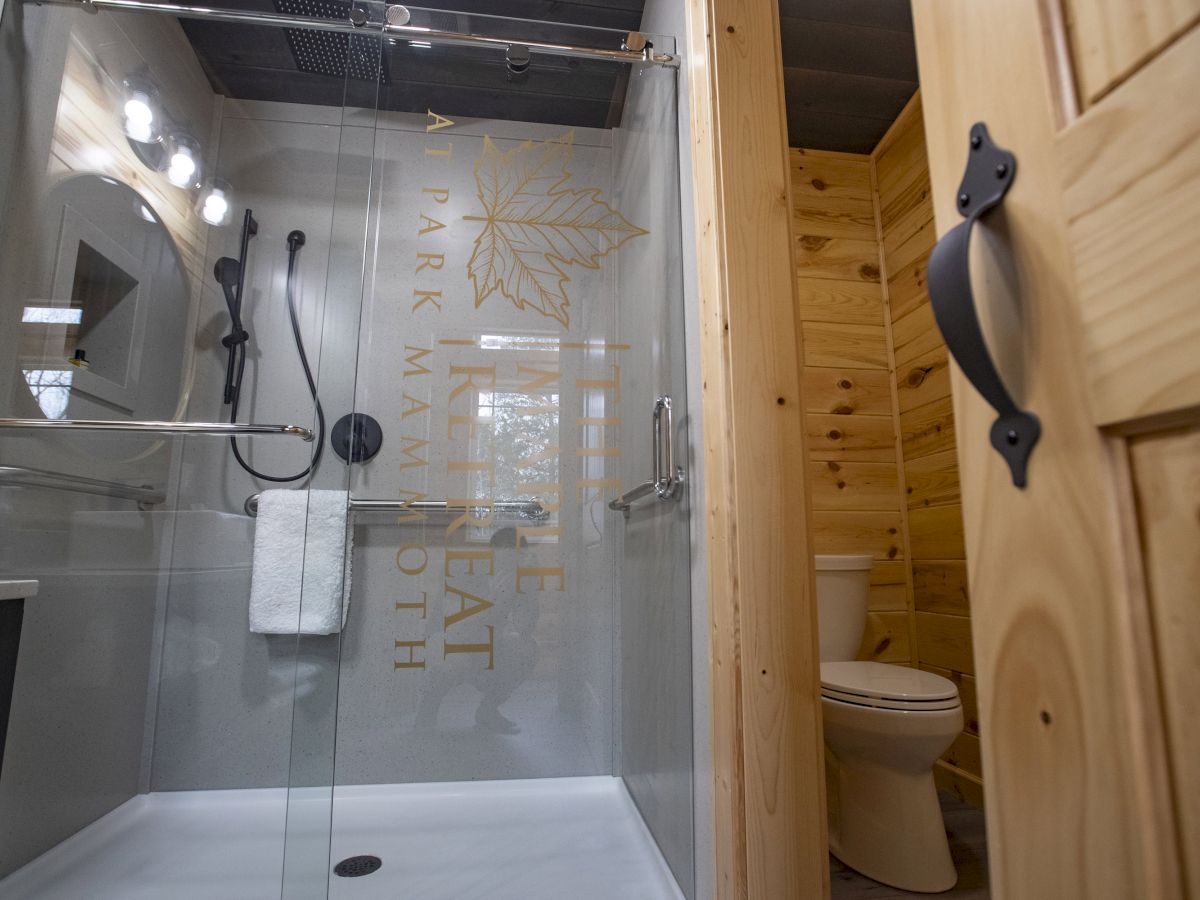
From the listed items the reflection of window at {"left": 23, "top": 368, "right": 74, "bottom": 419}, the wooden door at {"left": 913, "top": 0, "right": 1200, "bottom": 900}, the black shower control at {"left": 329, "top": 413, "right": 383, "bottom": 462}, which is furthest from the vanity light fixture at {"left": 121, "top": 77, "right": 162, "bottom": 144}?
the wooden door at {"left": 913, "top": 0, "right": 1200, "bottom": 900}

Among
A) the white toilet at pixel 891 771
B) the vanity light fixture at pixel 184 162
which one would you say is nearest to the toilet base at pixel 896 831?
the white toilet at pixel 891 771

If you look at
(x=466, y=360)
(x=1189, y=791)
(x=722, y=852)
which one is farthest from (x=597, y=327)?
(x=1189, y=791)

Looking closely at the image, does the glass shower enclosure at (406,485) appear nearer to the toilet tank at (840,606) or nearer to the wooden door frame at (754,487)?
the wooden door frame at (754,487)

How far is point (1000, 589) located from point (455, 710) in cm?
142

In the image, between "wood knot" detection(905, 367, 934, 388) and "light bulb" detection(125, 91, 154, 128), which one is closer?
"light bulb" detection(125, 91, 154, 128)

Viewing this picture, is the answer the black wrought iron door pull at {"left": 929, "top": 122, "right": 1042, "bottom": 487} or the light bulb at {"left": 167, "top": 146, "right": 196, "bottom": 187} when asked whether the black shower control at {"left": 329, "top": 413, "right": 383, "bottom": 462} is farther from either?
the black wrought iron door pull at {"left": 929, "top": 122, "right": 1042, "bottom": 487}

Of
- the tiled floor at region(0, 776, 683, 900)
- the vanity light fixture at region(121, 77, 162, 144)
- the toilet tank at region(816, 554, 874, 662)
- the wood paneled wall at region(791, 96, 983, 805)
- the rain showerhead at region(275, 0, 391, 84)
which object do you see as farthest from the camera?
the wood paneled wall at region(791, 96, 983, 805)

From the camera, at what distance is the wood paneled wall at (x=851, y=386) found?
2.40m

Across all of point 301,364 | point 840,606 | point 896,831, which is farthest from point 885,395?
point 301,364

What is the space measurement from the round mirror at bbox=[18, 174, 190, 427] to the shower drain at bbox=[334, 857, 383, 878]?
1344mm

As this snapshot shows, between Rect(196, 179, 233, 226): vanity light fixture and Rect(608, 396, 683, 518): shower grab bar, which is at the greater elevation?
Rect(196, 179, 233, 226): vanity light fixture

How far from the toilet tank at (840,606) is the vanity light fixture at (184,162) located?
94.7 inches

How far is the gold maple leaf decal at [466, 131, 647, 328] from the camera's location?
1.60 metres

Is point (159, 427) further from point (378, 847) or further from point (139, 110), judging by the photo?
point (378, 847)
